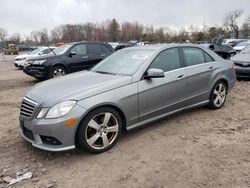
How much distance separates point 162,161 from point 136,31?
227ft

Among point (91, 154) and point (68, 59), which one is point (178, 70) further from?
point (68, 59)

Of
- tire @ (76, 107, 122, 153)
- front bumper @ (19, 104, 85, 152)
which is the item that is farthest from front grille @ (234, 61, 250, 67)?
front bumper @ (19, 104, 85, 152)

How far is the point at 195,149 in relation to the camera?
3.34 metres

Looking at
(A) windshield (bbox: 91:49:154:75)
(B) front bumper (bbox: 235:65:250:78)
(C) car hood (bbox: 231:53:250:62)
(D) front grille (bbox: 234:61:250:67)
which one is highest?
(A) windshield (bbox: 91:49:154:75)

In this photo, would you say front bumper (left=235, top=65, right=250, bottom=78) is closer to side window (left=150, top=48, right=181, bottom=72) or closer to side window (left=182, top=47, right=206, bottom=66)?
side window (left=182, top=47, right=206, bottom=66)

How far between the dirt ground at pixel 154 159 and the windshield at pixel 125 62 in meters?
1.12

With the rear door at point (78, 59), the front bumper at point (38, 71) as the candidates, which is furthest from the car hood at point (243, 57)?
the front bumper at point (38, 71)

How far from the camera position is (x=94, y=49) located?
368 inches

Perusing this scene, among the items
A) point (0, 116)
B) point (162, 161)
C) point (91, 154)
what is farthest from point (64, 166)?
point (0, 116)

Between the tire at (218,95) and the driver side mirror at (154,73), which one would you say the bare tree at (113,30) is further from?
the driver side mirror at (154,73)

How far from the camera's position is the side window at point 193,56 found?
440cm

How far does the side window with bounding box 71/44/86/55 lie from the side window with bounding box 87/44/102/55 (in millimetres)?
206

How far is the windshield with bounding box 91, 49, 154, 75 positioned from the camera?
12.5 feet

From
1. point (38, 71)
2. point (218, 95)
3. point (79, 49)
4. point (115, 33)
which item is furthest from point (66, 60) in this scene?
point (115, 33)
